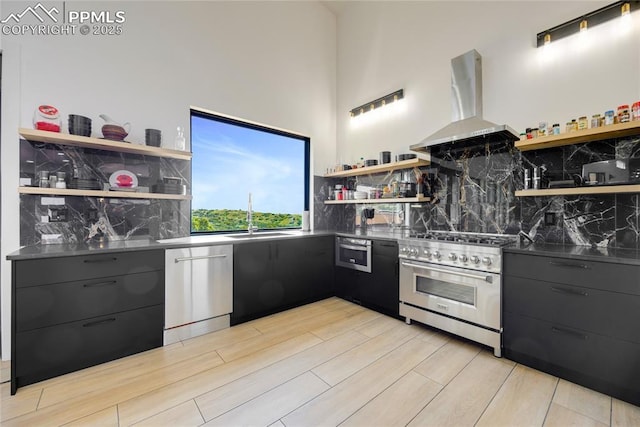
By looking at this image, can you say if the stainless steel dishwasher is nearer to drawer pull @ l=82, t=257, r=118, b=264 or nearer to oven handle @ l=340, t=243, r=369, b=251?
drawer pull @ l=82, t=257, r=118, b=264

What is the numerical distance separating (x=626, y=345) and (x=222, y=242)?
9.55 ft

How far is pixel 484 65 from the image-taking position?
2748 mm

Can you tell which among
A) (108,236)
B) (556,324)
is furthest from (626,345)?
(108,236)

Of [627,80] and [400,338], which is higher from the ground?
[627,80]

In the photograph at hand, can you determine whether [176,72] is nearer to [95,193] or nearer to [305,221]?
[95,193]

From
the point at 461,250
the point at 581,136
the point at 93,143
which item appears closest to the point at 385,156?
the point at 461,250

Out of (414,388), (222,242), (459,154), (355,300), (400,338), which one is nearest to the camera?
(414,388)

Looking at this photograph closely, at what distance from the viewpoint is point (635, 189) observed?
175 centimetres

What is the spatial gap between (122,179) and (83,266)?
86 centimetres

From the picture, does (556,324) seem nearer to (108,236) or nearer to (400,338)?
(400,338)

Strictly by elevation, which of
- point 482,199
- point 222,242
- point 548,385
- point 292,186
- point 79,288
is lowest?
point 548,385

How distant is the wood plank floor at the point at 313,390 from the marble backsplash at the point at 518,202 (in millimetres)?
1152

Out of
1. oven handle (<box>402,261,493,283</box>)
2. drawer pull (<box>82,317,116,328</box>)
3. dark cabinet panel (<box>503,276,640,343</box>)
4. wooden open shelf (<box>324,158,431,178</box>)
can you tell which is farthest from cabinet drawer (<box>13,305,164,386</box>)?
dark cabinet panel (<box>503,276,640,343</box>)

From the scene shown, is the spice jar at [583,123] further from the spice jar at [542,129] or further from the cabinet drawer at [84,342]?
the cabinet drawer at [84,342]
